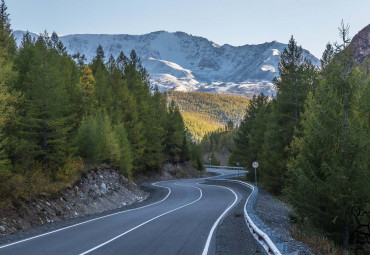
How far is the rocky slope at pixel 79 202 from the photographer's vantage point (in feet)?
48.6

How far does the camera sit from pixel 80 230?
525 inches

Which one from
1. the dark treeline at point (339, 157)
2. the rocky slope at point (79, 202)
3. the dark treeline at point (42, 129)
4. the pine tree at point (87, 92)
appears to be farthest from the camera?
the pine tree at point (87, 92)

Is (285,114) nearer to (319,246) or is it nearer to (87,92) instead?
(319,246)

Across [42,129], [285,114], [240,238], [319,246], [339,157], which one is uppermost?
[285,114]

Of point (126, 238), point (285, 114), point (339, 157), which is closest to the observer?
point (126, 238)

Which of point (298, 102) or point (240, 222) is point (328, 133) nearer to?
point (240, 222)

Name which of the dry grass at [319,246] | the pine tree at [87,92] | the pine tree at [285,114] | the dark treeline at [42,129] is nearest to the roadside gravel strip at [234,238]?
the dry grass at [319,246]

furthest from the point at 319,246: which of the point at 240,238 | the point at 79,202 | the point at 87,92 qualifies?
the point at 87,92

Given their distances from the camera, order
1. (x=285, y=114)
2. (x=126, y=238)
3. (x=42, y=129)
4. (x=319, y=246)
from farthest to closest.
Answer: (x=285, y=114) → (x=42, y=129) → (x=319, y=246) → (x=126, y=238)

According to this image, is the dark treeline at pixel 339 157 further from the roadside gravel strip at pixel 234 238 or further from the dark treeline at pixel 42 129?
the dark treeline at pixel 42 129

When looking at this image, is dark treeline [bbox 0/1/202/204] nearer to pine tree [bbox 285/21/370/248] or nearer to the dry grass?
the dry grass

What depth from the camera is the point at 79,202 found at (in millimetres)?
21328

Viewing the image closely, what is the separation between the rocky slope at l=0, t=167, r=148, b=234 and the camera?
14.8 meters

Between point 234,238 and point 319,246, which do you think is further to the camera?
point 319,246
